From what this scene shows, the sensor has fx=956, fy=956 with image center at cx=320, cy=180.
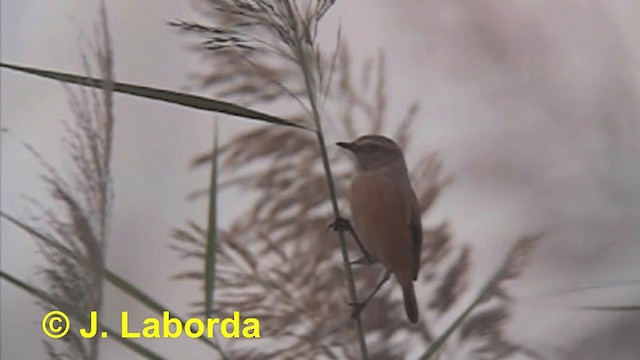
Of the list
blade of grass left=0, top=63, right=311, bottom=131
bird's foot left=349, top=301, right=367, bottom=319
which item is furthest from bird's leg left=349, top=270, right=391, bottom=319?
blade of grass left=0, top=63, right=311, bottom=131

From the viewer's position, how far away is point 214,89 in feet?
2.37

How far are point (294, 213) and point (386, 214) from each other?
108mm

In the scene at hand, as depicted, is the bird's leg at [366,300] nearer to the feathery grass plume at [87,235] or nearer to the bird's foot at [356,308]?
the bird's foot at [356,308]

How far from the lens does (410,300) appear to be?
598 mm

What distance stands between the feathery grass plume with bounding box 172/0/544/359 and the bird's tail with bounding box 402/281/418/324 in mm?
20

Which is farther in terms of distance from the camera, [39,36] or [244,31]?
[39,36]

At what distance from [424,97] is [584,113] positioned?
116 mm

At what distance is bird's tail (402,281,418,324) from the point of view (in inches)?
23.4

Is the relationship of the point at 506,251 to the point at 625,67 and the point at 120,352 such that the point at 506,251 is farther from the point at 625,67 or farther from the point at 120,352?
the point at 120,352

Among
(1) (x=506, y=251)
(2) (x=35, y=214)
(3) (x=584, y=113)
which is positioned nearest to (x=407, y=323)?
(1) (x=506, y=251)

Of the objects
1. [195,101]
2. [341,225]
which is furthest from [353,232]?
[195,101]

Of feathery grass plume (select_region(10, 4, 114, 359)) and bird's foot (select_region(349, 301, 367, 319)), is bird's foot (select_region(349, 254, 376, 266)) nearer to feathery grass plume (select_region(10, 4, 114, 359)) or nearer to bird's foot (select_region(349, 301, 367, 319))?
bird's foot (select_region(349, 301, 367, 319))

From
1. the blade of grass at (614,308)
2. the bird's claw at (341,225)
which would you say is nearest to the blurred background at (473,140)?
the blade of grass at (614,308)

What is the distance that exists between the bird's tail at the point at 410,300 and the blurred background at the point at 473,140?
0.08m
